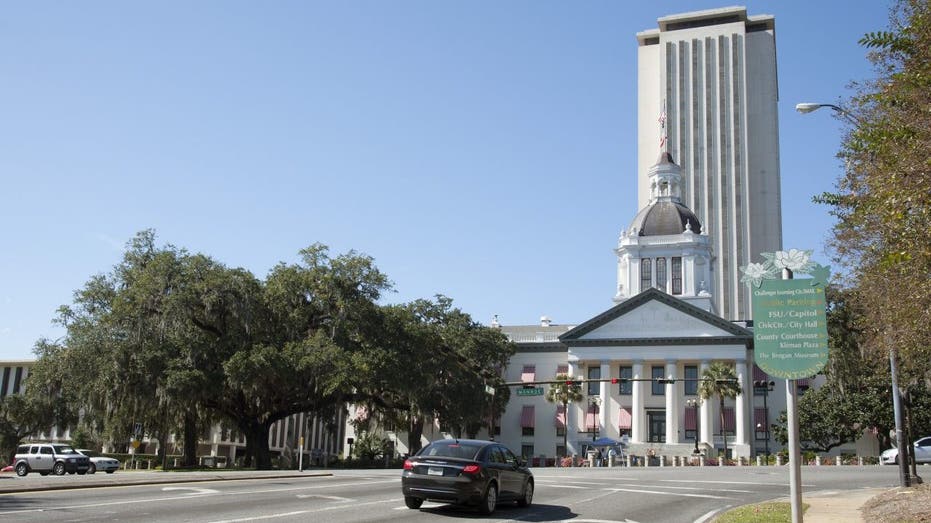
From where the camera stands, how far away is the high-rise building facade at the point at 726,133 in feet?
396

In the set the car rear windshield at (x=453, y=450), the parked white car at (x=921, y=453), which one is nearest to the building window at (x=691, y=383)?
the parked white car at (x=921, y=453)

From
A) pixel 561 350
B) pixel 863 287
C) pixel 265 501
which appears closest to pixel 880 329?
pixel 863 287

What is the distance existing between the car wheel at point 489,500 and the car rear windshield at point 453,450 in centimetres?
71

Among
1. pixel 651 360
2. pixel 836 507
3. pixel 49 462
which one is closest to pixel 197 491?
pixel 836 507

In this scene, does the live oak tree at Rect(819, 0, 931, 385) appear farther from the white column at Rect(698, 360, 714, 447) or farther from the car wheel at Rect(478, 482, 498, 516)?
the white column at Rect(698, 360, 714, 447)

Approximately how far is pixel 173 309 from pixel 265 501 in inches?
1277

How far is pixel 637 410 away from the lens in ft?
250

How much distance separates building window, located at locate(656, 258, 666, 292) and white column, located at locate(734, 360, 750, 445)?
13.6 meters

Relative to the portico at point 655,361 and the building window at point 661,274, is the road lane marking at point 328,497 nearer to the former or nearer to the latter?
the portico at point 655,361

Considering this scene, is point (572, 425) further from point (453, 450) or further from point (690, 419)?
point (453, 450)

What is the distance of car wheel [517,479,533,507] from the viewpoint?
61.7ft

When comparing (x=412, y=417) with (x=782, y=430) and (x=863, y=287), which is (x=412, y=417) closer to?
(x=782, y=430)

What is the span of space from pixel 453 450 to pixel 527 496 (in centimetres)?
283

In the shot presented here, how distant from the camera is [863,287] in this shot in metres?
21.0
